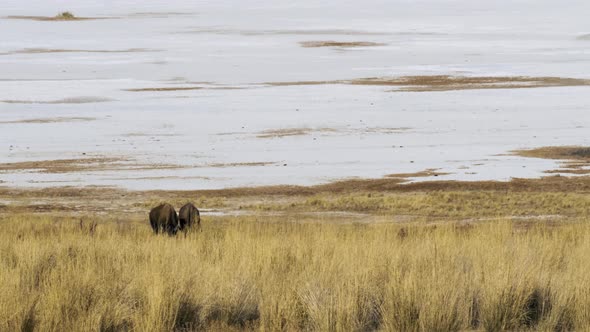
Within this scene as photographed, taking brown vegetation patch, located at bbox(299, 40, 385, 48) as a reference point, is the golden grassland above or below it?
below

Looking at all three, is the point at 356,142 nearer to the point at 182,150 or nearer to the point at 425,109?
the point at 182,150

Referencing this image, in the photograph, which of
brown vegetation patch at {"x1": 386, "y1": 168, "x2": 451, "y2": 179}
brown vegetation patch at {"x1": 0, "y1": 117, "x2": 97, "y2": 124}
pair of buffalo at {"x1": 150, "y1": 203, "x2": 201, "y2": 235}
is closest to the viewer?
pair of buffalo at {"x1": 150, "y1": 203, "x2": 201, "y2": 235}

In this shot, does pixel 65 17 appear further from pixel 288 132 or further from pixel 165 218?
pixel 165 218

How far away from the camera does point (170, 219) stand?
14.1 metres

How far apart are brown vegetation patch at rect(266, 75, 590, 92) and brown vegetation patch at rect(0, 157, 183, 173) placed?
1567cm

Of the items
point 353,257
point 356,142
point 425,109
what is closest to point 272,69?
point 425,109

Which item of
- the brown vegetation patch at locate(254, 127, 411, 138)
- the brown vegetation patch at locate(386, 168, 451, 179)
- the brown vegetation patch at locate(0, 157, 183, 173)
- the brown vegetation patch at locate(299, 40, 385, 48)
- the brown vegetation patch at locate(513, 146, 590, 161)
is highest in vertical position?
the brown vegetation patch at locate(299, 40, 385, 48)

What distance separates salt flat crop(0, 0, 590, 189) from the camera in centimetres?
2450

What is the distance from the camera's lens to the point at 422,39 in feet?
191

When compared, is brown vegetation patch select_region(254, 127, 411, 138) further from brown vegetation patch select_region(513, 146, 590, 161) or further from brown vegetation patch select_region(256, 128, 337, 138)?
brown vegetation patch select_region(513, 146, 590, 161)

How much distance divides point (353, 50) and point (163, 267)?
4594 centimetres

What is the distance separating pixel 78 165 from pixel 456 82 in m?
19.3

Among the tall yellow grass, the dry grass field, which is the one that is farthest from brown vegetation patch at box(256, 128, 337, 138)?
the tall yellow grass

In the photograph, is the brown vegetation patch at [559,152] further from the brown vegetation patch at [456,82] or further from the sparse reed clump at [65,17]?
the sparse reed clump at [65,17]
